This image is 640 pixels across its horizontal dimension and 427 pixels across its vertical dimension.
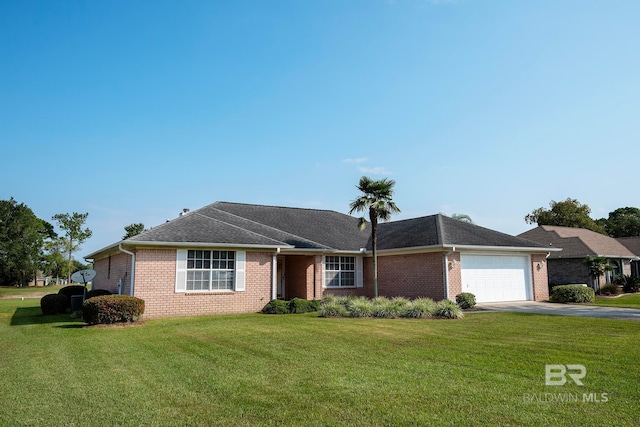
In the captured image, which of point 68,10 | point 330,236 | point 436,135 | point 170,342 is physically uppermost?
point 68,10

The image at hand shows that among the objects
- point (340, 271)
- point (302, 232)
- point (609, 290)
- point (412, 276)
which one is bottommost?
point (609, 290)

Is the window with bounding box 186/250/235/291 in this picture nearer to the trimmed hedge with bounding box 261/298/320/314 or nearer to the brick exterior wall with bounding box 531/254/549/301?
the trimmed hedge with bounding box 261/298/320/314

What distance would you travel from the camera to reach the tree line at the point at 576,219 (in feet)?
162

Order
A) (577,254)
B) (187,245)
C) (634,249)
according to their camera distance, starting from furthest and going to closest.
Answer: (634,249) < (577,254) < (187,245)

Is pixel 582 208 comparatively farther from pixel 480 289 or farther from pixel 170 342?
pixel 170 342

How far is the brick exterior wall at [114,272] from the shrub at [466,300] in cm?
1358

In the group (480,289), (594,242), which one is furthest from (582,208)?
(480,289)

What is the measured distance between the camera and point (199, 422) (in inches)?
184

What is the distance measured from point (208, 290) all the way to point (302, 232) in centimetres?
720

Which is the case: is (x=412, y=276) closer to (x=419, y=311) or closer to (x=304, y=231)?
(x=419, y=311)

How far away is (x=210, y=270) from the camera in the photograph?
16609 millimetres

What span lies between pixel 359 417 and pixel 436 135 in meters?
14.9

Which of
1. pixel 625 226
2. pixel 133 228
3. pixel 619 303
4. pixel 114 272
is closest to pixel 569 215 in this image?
pixel 625 226

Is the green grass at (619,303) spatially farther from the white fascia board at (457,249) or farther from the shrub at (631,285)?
the shrub at (631,285)
